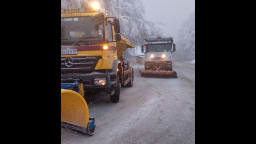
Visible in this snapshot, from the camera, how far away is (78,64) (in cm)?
559

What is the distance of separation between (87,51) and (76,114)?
2340 millimetres

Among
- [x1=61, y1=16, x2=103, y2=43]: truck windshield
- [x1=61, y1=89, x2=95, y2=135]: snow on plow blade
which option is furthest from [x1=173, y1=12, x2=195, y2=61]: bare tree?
[x1=61, y1=89, x2=95, y2=135]: snow on plow blade

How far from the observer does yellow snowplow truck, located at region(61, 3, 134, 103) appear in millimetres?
5488

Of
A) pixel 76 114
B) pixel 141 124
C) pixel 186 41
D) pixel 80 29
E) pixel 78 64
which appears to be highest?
pixel 186 41

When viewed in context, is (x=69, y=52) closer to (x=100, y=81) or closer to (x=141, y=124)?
(x=100, y=81)

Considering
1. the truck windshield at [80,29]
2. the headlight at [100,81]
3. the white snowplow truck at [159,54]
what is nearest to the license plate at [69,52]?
the truck windshield at [80,29]

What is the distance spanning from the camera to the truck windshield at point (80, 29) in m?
5.69

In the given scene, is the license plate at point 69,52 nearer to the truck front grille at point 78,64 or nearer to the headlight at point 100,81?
the truck front grille at point 78,64

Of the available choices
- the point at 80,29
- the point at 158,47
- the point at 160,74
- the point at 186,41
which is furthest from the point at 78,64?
the point at 186,41
